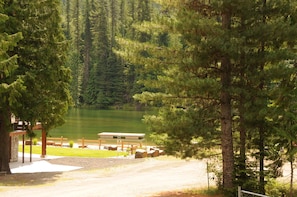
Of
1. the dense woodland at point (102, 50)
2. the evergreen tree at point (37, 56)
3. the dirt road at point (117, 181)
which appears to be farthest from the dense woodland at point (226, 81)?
the dense woodland at point (102, 50)

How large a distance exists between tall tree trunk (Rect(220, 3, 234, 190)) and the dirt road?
2.40m

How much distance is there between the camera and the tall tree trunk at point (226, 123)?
47.3 feet

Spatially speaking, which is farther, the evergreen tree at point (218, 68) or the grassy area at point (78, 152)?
the grassy area at point (78, 152)

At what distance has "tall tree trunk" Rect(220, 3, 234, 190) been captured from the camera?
14.4 meters

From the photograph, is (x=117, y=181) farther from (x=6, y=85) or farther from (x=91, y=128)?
(x=91, y=128)

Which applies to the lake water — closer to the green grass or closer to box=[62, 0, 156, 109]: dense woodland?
the green grass

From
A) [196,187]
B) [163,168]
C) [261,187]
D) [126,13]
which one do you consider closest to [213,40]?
[261,187]

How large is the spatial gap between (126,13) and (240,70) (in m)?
92.2

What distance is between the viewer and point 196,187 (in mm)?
16688

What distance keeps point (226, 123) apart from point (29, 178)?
9866 mm

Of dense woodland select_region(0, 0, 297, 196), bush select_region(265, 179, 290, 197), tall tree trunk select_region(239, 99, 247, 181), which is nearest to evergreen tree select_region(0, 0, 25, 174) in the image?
dense woodland select_region(0, 0, 297, 196)

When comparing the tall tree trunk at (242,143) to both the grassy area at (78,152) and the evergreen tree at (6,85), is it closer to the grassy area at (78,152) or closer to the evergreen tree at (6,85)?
the evergreen tree at (6,85)

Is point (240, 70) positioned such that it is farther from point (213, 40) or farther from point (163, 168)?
point (163, 168)

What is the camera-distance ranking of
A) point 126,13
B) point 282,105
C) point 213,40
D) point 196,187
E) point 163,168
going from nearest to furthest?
point 282,105 < point 213,40 < point 196,187 < point 163,168 < point 126,13
